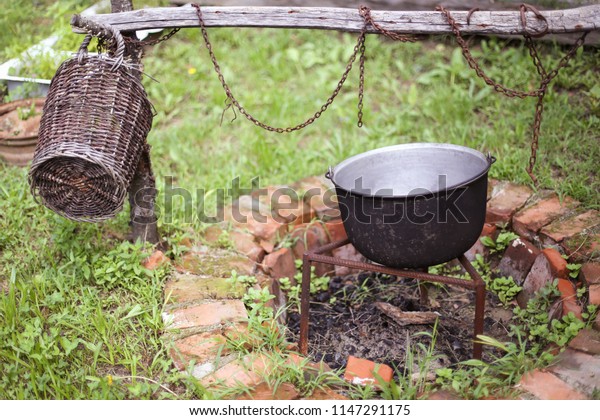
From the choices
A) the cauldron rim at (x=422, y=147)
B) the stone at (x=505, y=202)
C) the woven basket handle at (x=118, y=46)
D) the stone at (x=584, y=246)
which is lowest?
the stone at (x=584, y=246)

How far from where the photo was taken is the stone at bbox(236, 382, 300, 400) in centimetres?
269

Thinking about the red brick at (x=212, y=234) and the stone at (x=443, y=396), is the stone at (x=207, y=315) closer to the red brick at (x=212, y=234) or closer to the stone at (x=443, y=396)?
the red brick at (x=212, y=234)

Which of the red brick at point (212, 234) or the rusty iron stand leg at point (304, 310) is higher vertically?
the red brick at point (212, 234)

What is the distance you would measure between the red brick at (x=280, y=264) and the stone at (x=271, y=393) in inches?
36.6

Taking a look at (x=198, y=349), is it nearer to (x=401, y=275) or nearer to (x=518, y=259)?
(x=401, y=275)

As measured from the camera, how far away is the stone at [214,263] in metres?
3.44

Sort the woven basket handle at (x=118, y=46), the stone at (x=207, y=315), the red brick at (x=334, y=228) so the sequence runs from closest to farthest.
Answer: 1. the woven basket handle at (x=118, y=46)
2. the stone at (x=207, y=315)
3. the red brick at (x=334, y=228)

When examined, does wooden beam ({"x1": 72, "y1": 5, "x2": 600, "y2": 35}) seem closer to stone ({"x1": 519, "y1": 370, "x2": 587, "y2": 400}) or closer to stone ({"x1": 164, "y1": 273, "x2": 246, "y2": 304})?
stone ({"x1": 164, "y1": 273, "x2": 246, "y2": 304})

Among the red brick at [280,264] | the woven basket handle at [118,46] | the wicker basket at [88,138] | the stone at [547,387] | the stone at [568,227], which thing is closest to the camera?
the stone at [547,387]

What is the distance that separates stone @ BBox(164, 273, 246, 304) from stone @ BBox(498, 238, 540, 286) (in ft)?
4.51

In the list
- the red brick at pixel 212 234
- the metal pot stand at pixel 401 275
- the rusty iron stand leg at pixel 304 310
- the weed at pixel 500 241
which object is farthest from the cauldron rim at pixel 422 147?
the red brick at pixel 212 234

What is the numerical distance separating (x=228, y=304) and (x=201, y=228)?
663 mm

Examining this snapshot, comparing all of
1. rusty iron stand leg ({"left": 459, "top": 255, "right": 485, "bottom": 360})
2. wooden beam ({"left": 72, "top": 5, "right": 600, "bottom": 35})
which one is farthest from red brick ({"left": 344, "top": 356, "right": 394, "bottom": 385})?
wooden beam ({"left": 72, "top": 5, "right": 600, "bottom": 35})
